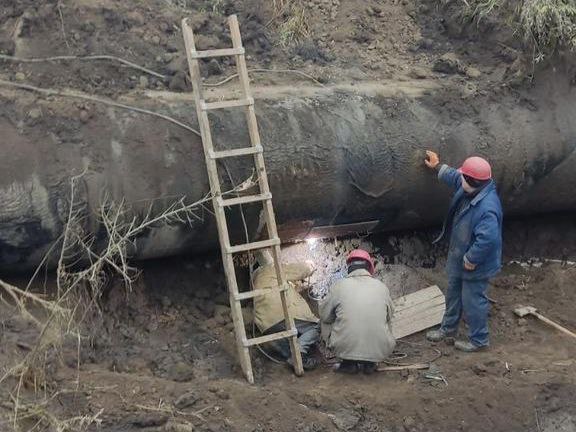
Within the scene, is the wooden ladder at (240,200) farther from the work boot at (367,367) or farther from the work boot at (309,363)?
the work boot at (367,367)

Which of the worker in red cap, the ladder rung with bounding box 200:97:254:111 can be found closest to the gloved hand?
the worker in red cap

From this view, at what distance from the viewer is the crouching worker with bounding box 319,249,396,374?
20.4ft

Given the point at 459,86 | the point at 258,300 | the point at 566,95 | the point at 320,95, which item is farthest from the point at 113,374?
the point at 566,95

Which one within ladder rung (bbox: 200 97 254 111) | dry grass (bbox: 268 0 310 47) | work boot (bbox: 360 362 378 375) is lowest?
work boot (bbox: 360 362 378 375)

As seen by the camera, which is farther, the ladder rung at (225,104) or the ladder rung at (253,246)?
the ladder rung at (225,104)

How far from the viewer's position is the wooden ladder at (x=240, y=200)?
619cm

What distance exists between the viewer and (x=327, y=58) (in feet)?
25.6

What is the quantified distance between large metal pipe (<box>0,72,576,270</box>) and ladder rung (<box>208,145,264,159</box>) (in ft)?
0.77

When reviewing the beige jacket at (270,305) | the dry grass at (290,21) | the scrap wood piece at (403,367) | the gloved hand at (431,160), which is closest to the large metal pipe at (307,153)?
the gloved hand at (431,160)

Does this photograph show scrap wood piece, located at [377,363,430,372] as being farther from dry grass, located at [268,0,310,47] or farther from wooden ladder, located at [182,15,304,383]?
dry grass, located at [268,0,310,47]

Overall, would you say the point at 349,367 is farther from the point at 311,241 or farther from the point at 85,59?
the point at 85,59

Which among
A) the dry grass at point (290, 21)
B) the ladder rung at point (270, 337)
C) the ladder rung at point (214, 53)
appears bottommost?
the ladder rung at point (270, 337)

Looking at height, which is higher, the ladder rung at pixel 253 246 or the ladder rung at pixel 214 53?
the ladder rung at pixel 214 53

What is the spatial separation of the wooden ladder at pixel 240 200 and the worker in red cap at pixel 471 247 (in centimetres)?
147
